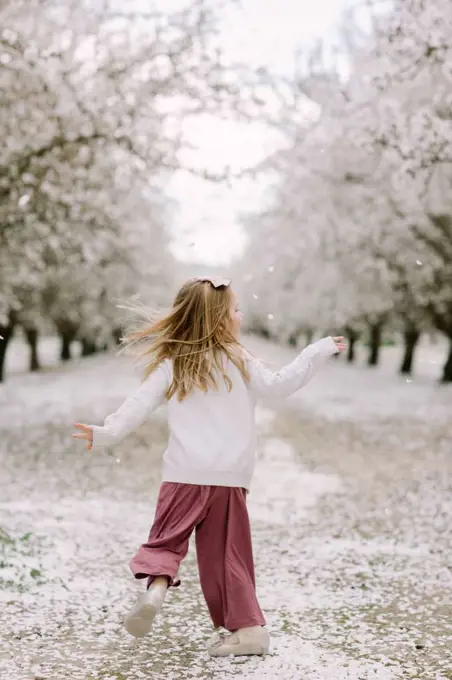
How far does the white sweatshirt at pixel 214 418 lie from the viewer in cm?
462

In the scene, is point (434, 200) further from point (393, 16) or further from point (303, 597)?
point (303, 597)

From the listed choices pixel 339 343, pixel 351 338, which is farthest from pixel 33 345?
pixel 339 343

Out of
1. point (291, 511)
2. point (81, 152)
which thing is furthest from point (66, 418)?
point (291, 511)

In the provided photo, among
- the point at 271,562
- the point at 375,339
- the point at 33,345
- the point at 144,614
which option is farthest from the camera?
the point at 375,339

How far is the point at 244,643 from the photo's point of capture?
4602mm

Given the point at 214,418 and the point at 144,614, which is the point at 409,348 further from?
the point at 144,614

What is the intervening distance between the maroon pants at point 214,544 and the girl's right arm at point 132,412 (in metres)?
0.37

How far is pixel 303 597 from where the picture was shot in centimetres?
600

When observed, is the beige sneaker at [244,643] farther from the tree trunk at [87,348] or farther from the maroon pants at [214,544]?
the tree trunk at [87,348]

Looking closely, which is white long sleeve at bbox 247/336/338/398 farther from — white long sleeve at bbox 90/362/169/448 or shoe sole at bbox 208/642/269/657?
shoe sole at bbox 208/642/269/657

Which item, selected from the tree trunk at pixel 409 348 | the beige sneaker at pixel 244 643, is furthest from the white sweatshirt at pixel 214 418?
the tree trunk at pixel 409 348

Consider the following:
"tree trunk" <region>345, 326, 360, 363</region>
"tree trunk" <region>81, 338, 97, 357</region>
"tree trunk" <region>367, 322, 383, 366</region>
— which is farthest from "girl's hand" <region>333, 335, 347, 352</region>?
"tree trunk" <region>81, 338, 97, 357</region>

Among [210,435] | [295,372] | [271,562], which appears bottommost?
[271,562]

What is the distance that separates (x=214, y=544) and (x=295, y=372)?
931mm
